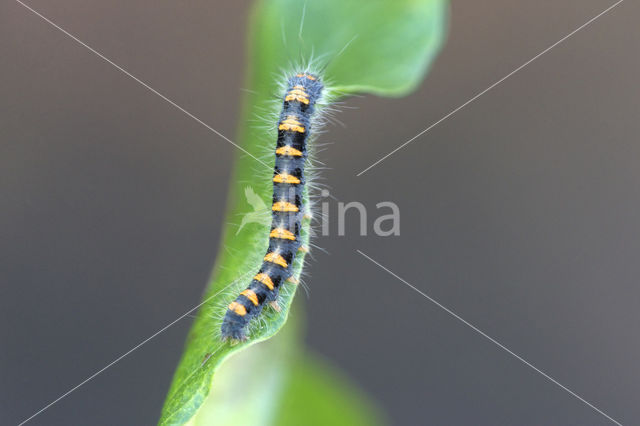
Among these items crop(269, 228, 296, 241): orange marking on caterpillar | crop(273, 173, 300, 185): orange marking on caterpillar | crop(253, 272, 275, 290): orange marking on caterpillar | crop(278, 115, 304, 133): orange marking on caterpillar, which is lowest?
crop(253, 272, 275, 290): orange marking on caterpillar

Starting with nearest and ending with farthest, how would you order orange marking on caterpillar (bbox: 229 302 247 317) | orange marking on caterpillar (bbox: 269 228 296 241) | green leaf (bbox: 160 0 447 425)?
1. green leaf (bbox: 160 0 447 425)
2. orange marking on caterpillar (bbox: 229 302 247 317)
3. orange marking on caterpillar (bbox: 269 228 296 241)

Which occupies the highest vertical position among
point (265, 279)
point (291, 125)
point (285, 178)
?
point (291, 125)

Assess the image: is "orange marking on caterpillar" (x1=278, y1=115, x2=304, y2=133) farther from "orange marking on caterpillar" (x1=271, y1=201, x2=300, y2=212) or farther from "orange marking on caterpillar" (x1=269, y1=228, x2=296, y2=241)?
"orange marking on caterpillar" (x1=269, y1=228, x2=296, y2=241)

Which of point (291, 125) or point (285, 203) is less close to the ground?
point (291, 125)

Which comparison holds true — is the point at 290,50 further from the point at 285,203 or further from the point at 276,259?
the point at 276,259

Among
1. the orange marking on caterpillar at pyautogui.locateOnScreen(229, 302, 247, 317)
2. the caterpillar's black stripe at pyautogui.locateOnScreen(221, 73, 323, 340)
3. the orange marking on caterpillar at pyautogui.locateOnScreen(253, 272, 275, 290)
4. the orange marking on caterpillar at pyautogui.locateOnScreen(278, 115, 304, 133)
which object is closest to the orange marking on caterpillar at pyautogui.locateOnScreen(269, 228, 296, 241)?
the caterpillar's black stripe at pyautogui.locateOnScreen(221, 73, 323, 340)

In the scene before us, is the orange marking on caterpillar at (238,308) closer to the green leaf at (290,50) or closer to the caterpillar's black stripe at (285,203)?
the caterpillar's black stripe at (285,203)

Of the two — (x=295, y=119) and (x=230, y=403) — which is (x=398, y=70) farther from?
(x=230, y=403)

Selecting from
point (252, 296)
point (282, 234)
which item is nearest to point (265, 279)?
point (252, 296)

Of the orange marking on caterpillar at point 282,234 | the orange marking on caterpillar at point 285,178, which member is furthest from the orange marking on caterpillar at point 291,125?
the orange marking on caterpillar at point 282,234
